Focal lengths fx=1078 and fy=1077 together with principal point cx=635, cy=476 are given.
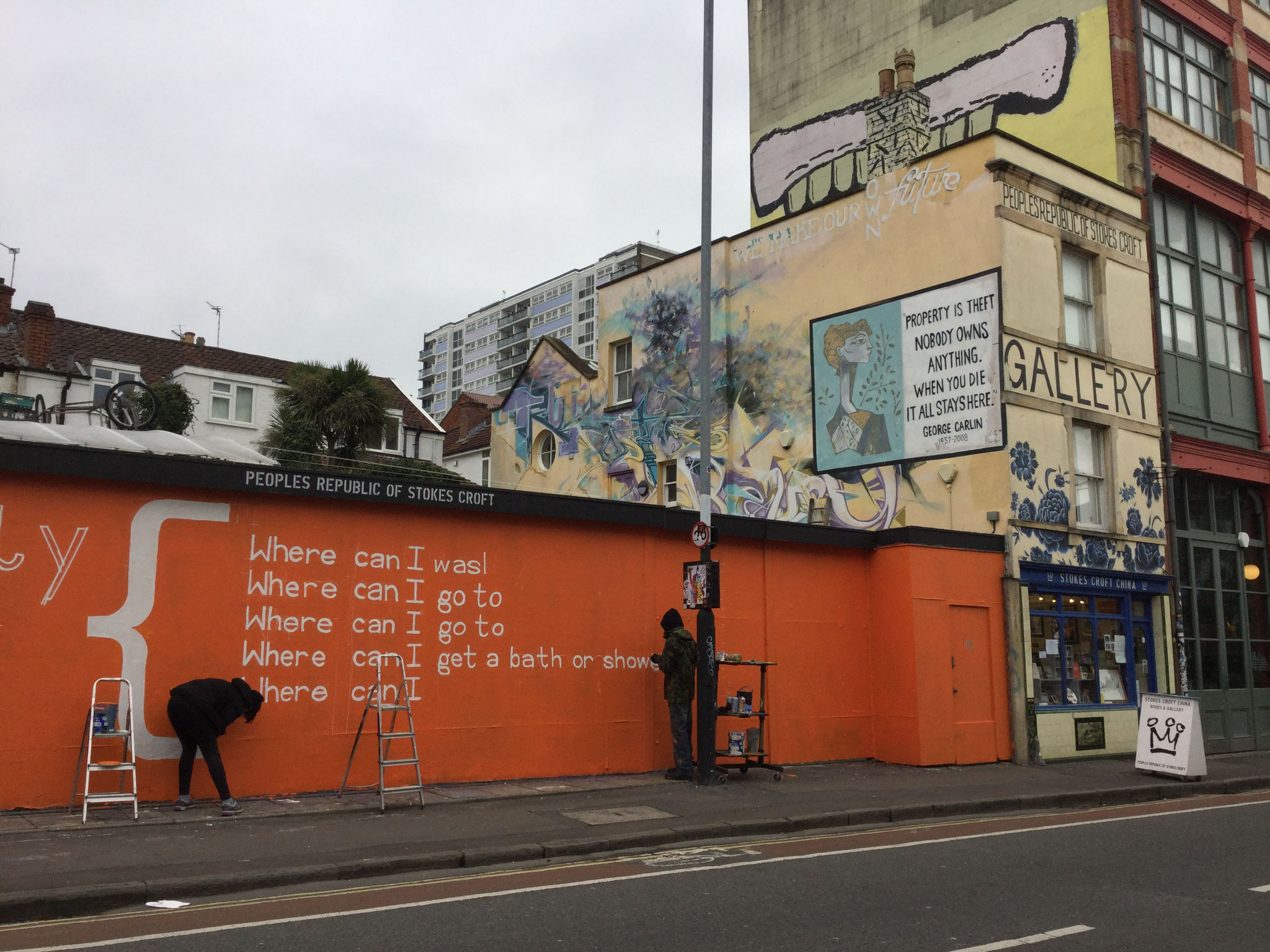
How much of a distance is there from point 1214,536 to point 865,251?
9.58 meters

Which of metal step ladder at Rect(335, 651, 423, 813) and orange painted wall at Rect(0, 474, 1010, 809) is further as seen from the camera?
metal step ladder at Rect(335, 651, 423, 813)

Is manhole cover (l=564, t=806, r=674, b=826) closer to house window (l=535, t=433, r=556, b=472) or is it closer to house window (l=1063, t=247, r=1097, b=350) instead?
house window (l=1063, t=247, r=1097, b=350)

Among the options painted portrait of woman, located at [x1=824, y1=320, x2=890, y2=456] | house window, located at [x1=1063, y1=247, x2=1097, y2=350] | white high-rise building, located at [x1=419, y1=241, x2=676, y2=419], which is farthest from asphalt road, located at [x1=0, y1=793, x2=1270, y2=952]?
white high-rise building, located at [x1=419, y1=241, x2=676, y2=419]

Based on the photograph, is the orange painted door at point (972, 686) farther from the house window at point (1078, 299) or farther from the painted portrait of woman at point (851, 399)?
the house window at point (1078, 299)

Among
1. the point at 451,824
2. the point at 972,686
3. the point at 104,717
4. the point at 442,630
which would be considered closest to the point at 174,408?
the point at 442,630

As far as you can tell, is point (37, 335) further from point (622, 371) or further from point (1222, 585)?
point (1222, 585)

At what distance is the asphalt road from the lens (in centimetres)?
648

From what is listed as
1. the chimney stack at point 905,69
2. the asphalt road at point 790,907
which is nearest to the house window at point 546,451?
the chimney stack at point 905,69

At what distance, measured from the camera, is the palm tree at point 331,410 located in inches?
1195

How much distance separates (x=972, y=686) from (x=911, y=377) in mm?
5371

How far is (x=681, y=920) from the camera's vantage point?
6977 mm

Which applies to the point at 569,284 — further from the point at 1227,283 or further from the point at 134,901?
the point at 134,901

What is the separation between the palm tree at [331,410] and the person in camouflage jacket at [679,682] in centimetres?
1879

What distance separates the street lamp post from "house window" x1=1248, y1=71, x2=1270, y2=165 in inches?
693
